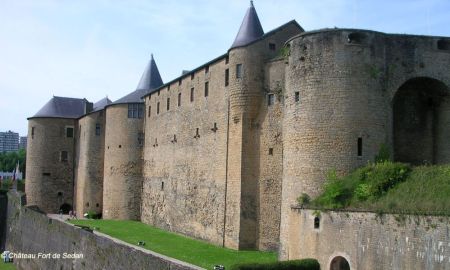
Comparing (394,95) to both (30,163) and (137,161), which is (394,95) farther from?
(30,163)

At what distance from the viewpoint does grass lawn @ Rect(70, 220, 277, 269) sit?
78.4 ft

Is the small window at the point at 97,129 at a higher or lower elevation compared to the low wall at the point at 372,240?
higher

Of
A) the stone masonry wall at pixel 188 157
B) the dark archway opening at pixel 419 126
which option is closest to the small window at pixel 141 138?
the stone masonry wall at pixel 188 157

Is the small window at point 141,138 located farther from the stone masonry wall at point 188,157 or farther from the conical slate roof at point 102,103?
the conical slate roof at point 102,103

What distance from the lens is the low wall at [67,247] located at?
18.0m

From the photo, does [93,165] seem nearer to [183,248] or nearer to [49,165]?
[49,165]

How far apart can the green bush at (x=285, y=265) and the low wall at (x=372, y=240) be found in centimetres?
52

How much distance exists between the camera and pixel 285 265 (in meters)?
17.8

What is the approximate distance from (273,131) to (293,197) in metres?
5.76

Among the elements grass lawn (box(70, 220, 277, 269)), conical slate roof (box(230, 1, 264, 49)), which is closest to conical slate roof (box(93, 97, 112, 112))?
grass lawn (box(70, 220, 277, 269))

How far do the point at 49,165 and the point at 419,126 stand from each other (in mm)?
39766

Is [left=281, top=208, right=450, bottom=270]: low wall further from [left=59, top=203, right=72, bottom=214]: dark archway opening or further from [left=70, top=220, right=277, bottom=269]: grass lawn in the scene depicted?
[left=59, top=203, right=72, bottom=214]: dark archway opening

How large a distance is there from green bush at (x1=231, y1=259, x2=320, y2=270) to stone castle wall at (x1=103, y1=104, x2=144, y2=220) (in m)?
Answer: 28.4

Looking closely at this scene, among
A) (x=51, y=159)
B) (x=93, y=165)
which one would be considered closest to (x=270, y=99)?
(x=93, y=165)
